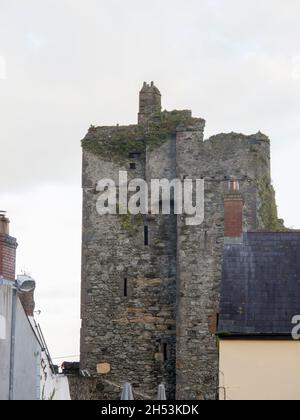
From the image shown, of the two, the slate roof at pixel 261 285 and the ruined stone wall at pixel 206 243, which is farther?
the ruined stone wall at pixel 206 243

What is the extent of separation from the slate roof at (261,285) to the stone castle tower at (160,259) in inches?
326

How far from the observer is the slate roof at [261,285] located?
28672 mm

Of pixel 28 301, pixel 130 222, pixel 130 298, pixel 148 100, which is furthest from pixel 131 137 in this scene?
pixel 28 301

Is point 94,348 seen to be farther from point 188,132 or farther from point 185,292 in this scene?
point 188,132

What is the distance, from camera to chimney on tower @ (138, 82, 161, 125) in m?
42.2

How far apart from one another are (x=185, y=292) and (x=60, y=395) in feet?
23.0

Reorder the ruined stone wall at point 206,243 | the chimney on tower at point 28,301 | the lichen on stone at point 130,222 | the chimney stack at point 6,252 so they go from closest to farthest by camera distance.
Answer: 1. the chimney stack at point 6,252
2. the chimney on tower at point 28,301
3. the ruined stone wall at point 206,243
4. the lichen on stone at point 130,222

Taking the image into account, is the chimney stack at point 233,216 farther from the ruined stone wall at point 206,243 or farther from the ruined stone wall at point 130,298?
the ruined stone wall at point 130,298

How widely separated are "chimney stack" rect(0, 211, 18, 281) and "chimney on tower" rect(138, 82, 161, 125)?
16.7 meters

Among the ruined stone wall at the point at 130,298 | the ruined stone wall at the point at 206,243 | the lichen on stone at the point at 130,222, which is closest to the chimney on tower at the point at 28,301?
the ruined stone wall at the point at 206,243

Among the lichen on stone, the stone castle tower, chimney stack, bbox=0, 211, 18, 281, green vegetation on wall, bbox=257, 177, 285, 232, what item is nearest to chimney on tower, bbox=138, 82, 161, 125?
the stone castle tower

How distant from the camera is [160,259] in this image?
4047cm

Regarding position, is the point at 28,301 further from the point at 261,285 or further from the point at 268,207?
the point at 268,207

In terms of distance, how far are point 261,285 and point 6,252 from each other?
7043 mm
